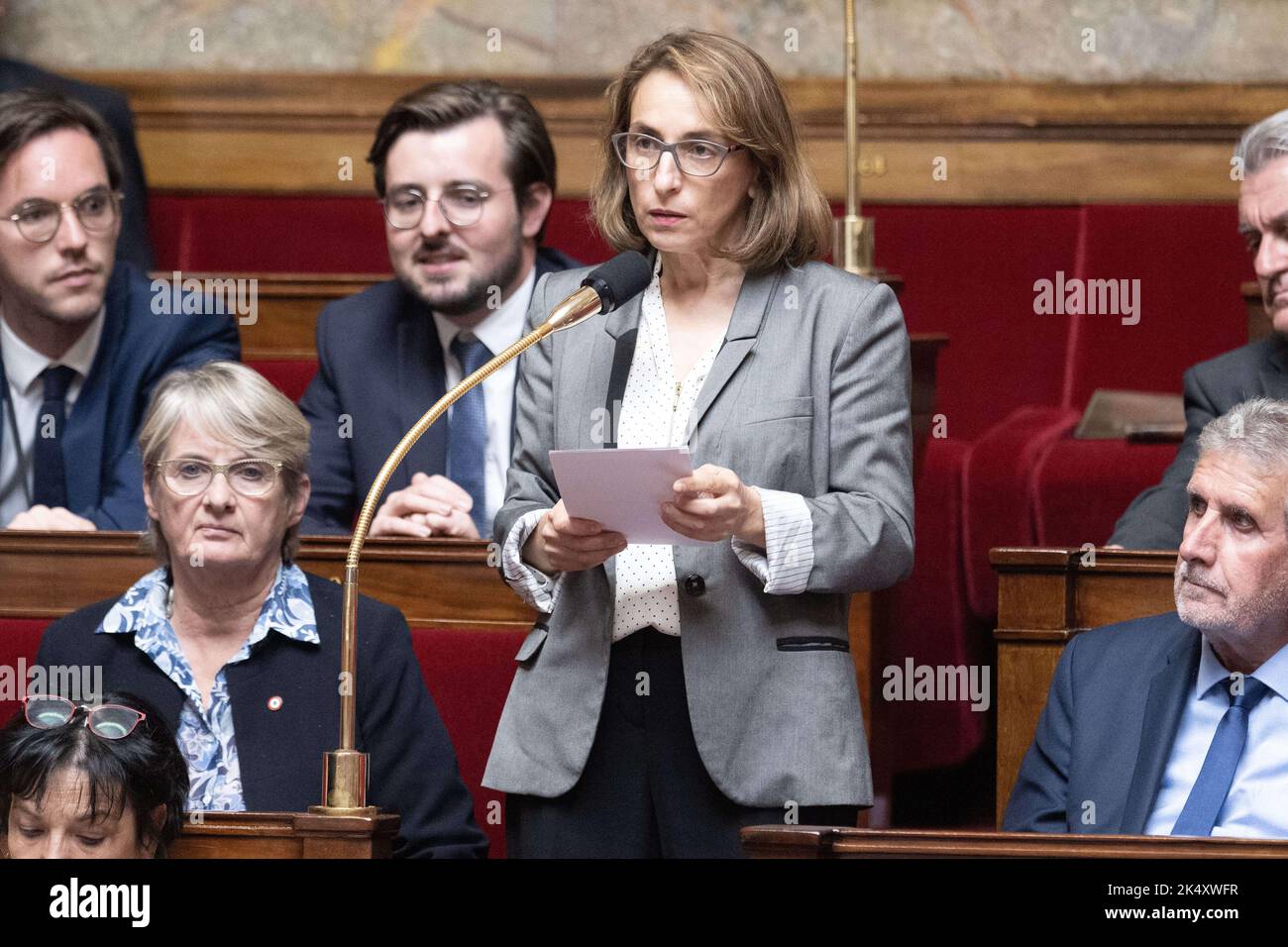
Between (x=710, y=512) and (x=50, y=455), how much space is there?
1549 millimetres

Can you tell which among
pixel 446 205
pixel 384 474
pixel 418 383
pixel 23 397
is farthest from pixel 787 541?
pixel 23 397

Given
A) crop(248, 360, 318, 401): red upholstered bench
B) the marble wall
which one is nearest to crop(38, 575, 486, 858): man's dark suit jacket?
crop(248, 360, 318, 401): red upholstered bench

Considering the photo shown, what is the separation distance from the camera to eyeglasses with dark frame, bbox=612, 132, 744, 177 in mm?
2189

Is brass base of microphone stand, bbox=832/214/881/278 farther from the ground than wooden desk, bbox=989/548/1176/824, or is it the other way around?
brass base of microphone stand, bbox=832/214/881/278

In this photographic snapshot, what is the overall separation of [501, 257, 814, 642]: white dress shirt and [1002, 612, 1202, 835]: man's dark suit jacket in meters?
0.40

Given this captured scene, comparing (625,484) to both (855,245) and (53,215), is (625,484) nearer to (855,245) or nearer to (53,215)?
(855,245)

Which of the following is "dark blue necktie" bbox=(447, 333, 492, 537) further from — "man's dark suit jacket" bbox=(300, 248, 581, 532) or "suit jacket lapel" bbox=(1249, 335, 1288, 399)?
"suit jacket lapel" bbox=(1249, 335, 1288, 399)

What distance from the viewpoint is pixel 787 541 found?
80.6 inches

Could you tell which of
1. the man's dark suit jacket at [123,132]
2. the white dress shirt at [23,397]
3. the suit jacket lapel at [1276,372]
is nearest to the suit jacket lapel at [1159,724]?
the suit jacket lapel at [1276,372]

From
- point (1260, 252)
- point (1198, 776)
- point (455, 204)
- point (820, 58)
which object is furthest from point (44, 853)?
point (820, 58)

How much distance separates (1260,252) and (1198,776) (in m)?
0.85

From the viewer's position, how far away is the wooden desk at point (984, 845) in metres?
1.72

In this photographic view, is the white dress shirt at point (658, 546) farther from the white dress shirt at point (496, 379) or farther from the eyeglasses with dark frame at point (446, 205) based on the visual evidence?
the eyeglasses with dark frame at point (446, 205)

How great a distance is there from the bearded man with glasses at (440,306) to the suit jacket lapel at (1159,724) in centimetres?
111
